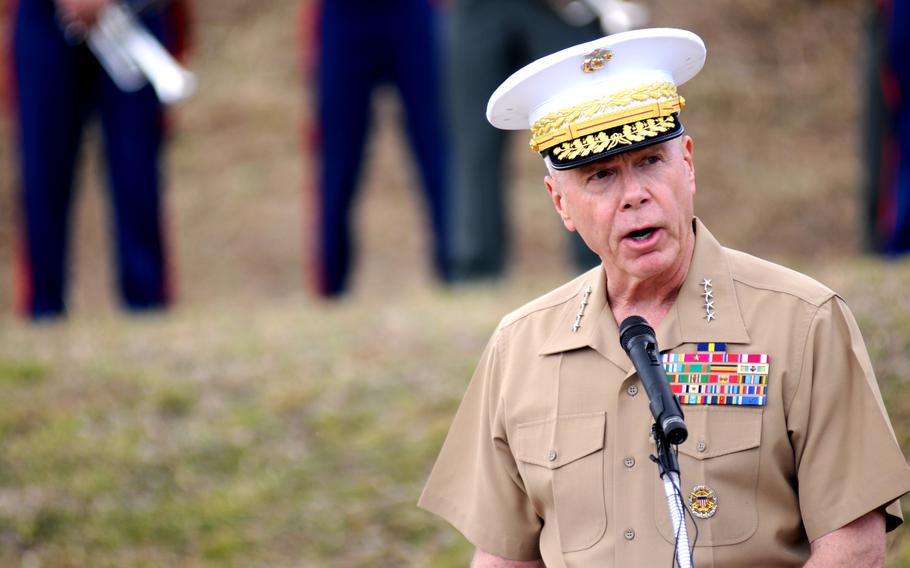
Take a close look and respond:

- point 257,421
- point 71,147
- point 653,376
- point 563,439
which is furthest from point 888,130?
point 653,376

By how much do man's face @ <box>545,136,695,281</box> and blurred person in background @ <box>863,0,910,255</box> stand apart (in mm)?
3474

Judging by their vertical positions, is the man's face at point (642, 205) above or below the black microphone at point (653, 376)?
above

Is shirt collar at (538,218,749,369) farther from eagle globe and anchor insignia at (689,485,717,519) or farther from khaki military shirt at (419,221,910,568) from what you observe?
eagle globe and anchor insignia at (689,485,717,519)

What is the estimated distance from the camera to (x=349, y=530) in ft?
16.1

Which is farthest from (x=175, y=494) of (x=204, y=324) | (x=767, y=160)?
(x=767, y=160)

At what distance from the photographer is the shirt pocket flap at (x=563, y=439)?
2.59 metres

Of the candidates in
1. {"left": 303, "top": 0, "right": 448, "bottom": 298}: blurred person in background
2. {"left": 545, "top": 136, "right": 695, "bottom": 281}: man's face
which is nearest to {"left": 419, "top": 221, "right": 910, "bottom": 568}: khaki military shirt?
{"left": 545, "top": 136, "right": 695, "bottom": 281}: man's face

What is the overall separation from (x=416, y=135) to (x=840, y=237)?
4.05 metres

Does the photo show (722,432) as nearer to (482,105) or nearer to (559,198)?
(559,198)

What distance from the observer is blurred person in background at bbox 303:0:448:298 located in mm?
6996

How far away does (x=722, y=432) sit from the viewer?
2.48 m

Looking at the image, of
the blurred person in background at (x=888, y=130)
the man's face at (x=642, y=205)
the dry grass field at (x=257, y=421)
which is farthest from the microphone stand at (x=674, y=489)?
the blurred person in background at (x=888, y=130)

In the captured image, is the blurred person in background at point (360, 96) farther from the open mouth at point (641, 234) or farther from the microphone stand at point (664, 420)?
the microphone stand at point (664, 420)

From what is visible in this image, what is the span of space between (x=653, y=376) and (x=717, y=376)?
0.28m
